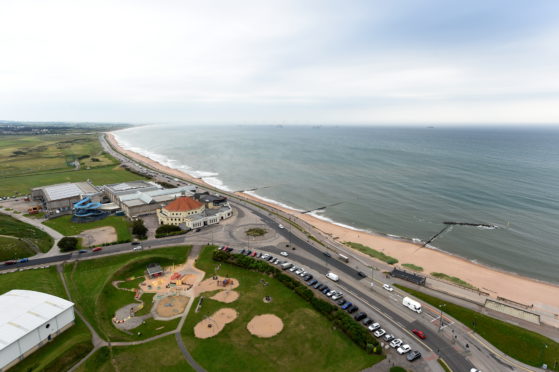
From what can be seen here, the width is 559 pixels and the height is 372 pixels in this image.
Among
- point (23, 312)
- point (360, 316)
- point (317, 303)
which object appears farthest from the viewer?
point (317, 303)

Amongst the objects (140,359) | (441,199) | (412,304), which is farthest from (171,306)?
(441,199)

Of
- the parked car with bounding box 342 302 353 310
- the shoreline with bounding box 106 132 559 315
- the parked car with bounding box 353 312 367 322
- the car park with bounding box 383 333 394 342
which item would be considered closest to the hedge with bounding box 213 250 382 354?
the parked car with bounding box 342 302 353 310

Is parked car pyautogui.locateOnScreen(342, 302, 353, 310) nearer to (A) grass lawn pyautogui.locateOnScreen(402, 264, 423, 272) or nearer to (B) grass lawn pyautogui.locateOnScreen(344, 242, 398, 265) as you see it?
(B) grass lawn pyautogui.locateOnScreen(344, 242, 398, 265)

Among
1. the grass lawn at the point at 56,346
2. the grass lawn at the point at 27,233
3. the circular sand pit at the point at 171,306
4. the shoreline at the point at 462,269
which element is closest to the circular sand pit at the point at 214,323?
the circular sand pit at the point at 171,306

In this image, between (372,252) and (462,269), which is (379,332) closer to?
(372,252)

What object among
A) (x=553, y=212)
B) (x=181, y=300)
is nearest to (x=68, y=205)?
(x=181, y=300)

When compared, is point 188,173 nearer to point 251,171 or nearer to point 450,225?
point 251,171
